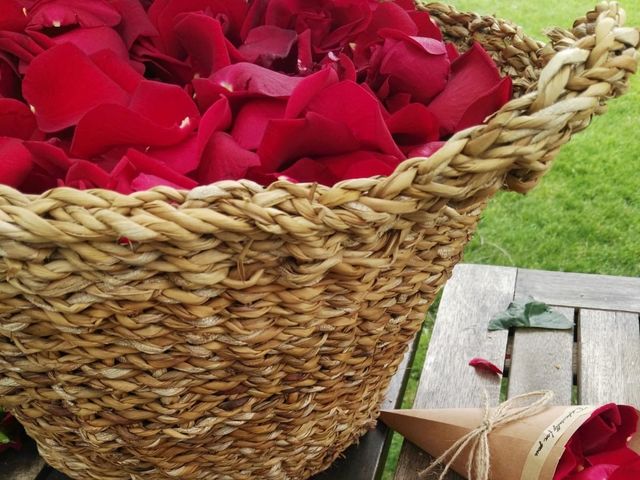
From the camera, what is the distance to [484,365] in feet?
3.31

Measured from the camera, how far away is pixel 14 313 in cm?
57

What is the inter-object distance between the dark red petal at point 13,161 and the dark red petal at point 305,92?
0.68 feet

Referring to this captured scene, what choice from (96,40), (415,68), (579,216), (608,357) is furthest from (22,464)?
(579,216)

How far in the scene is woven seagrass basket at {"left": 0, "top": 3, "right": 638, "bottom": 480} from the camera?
1.64 feet

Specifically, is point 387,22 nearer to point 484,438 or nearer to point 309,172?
point 309,172

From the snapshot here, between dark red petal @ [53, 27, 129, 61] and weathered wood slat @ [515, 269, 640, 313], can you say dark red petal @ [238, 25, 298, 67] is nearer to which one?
dark red petal @ [53, 27, 129, 61]

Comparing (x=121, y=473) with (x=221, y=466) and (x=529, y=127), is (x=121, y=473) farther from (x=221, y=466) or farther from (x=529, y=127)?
(x=529, y=127)

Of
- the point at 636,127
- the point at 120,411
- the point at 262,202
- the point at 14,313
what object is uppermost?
Result: the point at 262,202

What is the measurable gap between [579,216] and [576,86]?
1.40 meters

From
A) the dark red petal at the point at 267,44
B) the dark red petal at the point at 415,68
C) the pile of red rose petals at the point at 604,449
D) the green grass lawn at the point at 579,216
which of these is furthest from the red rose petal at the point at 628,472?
the green grass lawn at the point at 579,216

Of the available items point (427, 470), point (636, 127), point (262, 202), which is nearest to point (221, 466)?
point (427, 470)

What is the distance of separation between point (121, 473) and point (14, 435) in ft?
0.73

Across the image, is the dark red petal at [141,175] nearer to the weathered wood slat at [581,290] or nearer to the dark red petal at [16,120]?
the dark red petal at [16,120]

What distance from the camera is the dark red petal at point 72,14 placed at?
28.1 inches
